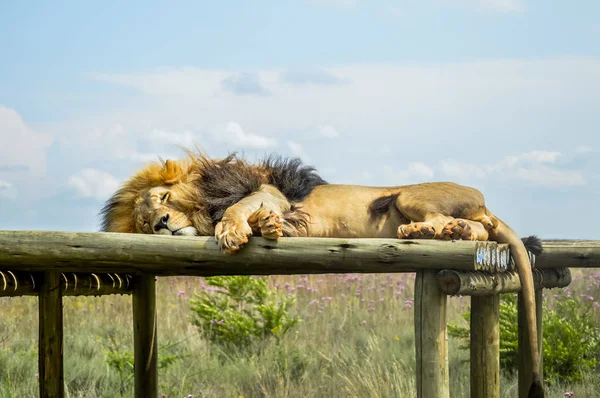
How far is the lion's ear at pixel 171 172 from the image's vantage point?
504 centimetres

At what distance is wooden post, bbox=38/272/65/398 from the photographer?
4.95 metres

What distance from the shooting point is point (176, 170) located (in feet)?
16.8

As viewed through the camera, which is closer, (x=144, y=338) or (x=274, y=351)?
(x=144, y=338)

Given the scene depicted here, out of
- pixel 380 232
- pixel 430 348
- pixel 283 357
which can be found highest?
pixel 380 232

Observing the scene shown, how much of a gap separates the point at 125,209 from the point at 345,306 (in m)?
6.94

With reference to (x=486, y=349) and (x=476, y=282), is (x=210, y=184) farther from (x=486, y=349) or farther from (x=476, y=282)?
(x=486, y=349)

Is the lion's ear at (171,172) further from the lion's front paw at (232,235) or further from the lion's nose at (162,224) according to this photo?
the lion's front paw at (232,235)

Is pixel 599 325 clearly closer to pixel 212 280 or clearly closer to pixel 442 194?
pixel 212 280

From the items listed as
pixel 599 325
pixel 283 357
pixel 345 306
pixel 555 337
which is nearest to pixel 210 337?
pixel 283 357

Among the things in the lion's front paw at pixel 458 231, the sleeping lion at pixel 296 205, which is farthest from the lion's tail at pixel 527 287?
the lion's front paw at pixel 458 231

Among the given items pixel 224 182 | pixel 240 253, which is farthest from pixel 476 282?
pixel 224 182

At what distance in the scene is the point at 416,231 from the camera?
14.5 feet

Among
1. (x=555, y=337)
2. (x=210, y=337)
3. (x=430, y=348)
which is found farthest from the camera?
(x=210, y=337)

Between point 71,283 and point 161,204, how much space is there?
0.88 metres
